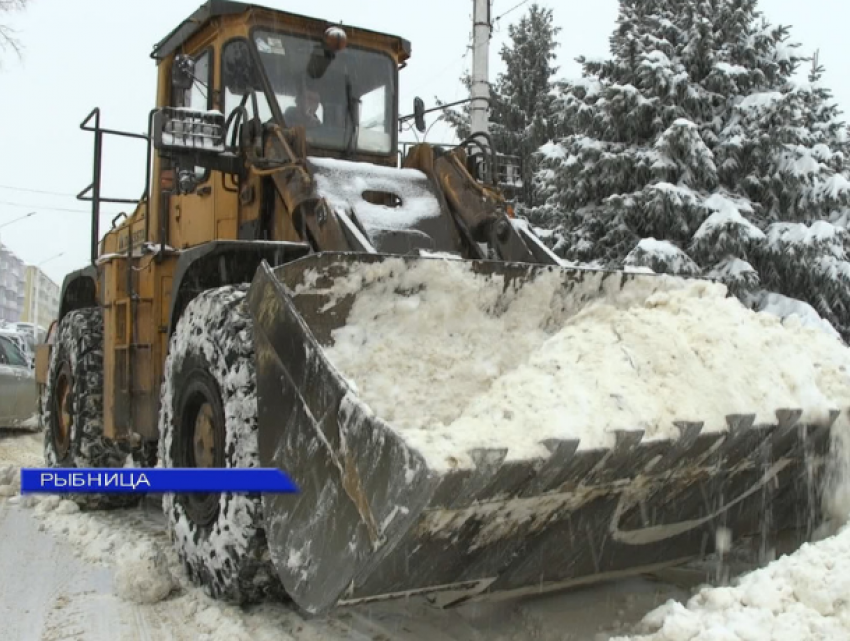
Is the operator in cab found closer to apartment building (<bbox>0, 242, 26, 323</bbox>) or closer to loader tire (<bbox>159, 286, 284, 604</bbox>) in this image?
loader tire (<bbox>159, 286, 284, 604</bbox>)

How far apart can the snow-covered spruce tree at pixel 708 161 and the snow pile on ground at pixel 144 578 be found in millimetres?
9151

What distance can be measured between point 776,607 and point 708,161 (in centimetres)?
1058

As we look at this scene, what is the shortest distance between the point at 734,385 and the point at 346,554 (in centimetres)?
158

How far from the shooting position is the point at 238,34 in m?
5.27

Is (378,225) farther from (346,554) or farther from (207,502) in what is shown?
(346,554)

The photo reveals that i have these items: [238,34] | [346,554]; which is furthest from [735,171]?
[346,554]

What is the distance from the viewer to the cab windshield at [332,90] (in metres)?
5.31

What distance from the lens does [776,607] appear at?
9.60 feet

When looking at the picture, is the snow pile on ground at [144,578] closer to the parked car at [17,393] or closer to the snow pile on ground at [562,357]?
the snow pile on ground at [562,357]

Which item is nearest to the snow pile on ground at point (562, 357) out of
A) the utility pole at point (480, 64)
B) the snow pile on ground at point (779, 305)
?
the snow pile on ground at point (779, 305)

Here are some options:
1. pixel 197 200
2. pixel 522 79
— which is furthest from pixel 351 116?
pixel 522 79

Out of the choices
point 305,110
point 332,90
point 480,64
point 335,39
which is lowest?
point 305,110

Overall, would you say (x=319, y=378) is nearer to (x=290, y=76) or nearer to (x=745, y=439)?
(x=745, y=439)

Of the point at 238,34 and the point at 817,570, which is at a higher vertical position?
the point at 238,34
